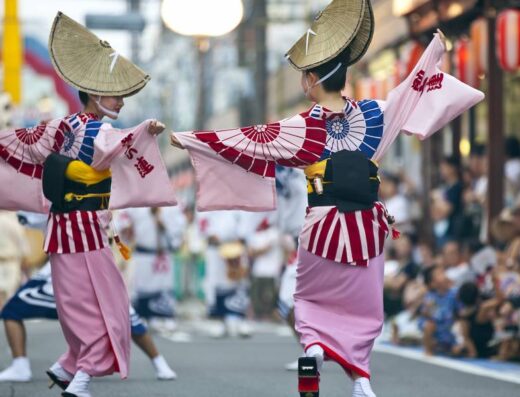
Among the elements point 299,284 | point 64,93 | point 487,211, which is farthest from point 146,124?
point 64,93

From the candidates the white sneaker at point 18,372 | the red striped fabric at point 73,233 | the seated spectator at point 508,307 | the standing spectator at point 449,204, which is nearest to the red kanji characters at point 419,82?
the red striped fabric at point 73,233

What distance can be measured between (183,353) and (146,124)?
5.28 meters

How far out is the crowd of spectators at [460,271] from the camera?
12047 mm

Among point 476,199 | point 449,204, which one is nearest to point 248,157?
point 476,199

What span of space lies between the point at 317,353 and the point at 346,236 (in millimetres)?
643

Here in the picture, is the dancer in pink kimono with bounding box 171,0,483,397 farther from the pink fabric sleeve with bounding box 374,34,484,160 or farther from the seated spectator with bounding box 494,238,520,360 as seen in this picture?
the seated spectator with bounding box 494,238,520,360

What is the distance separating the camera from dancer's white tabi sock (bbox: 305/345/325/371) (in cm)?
688

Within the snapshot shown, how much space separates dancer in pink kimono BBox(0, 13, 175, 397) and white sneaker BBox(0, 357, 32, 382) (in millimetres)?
1728

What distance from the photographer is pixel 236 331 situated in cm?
1694

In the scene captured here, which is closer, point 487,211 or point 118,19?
point 487,211

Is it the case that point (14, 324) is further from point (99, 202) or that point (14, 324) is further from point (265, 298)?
point (265, 298)

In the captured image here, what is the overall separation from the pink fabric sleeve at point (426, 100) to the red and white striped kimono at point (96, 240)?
144cm

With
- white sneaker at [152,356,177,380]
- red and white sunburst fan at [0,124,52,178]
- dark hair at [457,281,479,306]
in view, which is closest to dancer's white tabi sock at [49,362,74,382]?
red and white sunburst fan at [0,124,52,178]

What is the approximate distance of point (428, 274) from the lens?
13.9 metres
